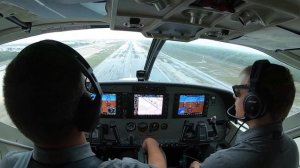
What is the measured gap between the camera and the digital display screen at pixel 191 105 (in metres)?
3.33

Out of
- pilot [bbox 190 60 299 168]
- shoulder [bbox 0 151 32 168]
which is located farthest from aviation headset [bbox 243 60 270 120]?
shoulder [bbox 0 151 32 168]

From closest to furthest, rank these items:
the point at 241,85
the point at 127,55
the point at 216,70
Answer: the point at 241,85 → the point at 216,70 → the point at 127,55

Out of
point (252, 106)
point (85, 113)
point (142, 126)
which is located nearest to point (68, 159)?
point (85, 113)

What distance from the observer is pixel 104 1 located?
1.51m

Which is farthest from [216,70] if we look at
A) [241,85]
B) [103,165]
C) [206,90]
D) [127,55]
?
[103,165]

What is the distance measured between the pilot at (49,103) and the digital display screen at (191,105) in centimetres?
254

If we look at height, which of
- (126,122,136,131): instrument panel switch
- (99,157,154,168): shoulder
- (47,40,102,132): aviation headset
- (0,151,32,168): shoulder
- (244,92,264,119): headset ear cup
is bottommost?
(126,122,136,131): instrument panel switch

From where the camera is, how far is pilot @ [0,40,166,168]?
724 millimetres

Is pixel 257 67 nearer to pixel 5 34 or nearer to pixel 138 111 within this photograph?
pixel 5 34

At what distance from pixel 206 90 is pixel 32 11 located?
2.17 metres

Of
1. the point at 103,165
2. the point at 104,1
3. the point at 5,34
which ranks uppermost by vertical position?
the point at 104,1

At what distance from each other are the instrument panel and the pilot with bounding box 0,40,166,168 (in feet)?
7.84

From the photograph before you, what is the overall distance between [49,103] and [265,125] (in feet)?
3.85

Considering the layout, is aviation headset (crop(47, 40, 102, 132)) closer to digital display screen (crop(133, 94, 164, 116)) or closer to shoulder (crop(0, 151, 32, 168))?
shoulder (crop(0, 151, 32, 168))
